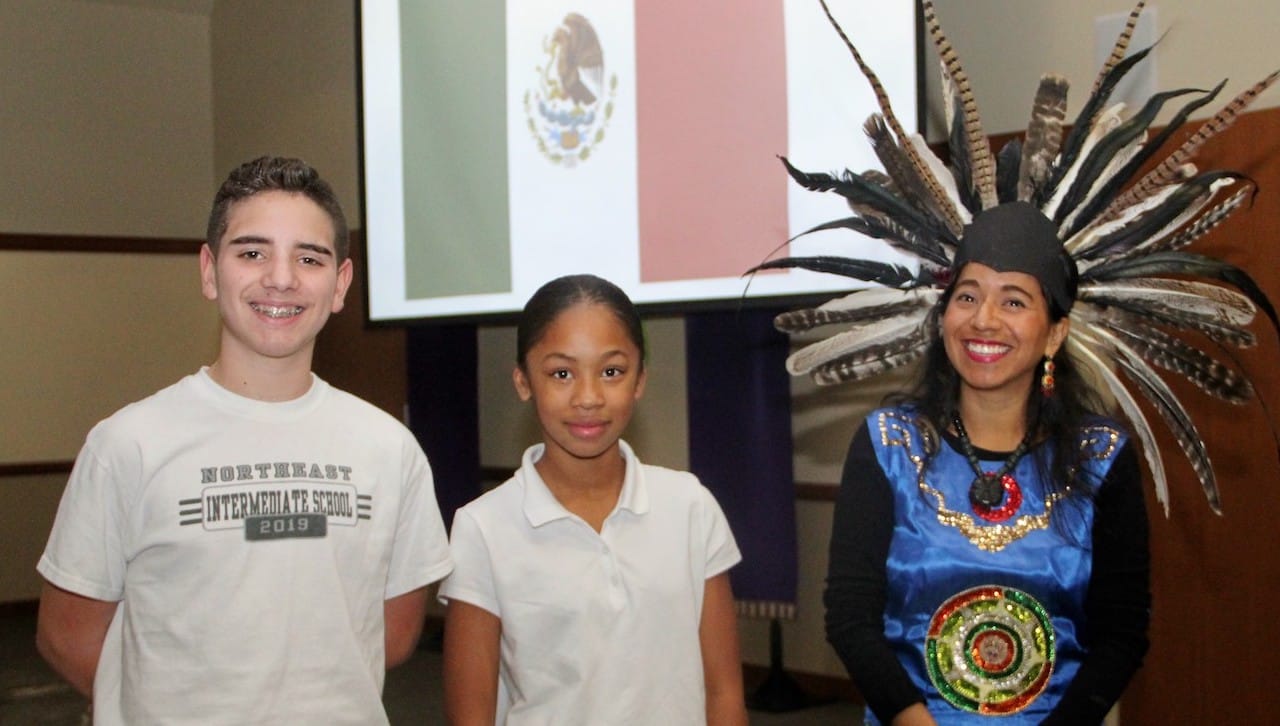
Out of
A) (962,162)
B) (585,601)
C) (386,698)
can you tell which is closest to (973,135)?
(962,162)

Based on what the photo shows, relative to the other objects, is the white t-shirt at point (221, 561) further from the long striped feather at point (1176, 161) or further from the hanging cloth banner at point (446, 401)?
the hanging cloth banner at point (446, 401)

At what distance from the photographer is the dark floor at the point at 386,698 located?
408 cm

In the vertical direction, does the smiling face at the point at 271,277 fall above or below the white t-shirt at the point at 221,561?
above

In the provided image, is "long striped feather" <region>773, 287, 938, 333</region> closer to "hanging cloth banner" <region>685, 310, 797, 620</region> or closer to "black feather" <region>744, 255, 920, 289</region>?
"black feather" <region>744, 255, 920, 289</region>

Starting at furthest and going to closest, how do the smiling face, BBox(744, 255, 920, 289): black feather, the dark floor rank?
the dark floor < BBox(744, 255, 920, 289): black feather < the smiling face

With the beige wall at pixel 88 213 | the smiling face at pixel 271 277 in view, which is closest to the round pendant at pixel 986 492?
the smiling face at pixel 271 277

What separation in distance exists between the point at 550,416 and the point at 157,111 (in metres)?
5.52

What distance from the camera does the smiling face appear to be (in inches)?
65.5

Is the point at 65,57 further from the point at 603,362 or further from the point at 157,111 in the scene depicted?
the point at 603,362

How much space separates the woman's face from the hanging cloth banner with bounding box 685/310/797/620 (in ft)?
6.40

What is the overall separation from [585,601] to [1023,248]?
75 cm

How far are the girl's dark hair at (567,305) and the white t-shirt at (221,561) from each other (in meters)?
0.36

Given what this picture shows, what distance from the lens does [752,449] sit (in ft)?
12.6

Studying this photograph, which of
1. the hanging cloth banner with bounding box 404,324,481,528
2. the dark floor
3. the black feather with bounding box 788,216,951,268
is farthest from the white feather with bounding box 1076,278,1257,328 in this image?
the hanging cloth banner with bounding box 404,324,481,528
